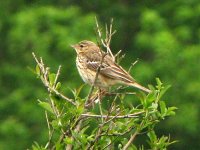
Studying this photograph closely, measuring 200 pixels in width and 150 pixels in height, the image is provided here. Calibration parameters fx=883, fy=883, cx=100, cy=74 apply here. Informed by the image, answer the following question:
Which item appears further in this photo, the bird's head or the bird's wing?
the bird's head

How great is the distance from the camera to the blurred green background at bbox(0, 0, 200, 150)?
958 inches

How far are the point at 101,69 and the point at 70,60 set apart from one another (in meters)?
16.3

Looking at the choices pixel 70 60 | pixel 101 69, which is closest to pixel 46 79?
pixel 101 69

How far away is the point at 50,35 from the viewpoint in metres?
25.5

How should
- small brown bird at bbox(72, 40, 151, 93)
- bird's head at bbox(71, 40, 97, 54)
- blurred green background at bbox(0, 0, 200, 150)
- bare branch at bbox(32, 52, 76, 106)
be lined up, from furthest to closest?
blurred green background at bbox(0, 0, 200, 150) < bird's head at bbox(71, 40, 97, 54) < small brown bird at bbox(72, 40, 151, 93) < bare branch at bbox(32, 52, 76, 106)

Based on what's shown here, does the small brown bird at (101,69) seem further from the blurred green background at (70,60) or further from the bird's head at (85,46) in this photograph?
the blurred green background at (70,60)

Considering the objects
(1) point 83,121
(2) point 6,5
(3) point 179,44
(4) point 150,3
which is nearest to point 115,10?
(4) point 150,3

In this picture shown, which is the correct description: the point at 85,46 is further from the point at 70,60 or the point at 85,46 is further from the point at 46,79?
the point at 70,60

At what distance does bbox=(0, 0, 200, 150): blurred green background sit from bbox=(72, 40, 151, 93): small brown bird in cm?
1359

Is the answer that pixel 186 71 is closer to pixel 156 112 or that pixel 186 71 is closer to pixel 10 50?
pixel 10 50

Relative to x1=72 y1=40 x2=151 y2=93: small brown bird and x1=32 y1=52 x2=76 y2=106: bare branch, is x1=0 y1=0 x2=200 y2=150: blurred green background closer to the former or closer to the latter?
x1=72 y1=40 x2=151 y2=93: small brown bird

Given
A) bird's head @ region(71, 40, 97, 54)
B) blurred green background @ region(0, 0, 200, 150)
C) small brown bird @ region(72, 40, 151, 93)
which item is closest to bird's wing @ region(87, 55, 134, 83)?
small brown bird @ region(72, 40, 151, 93)

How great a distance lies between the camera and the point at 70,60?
25.5m

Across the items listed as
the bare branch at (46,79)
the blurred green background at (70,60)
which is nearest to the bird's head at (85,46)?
the bare branch at (46,79)
